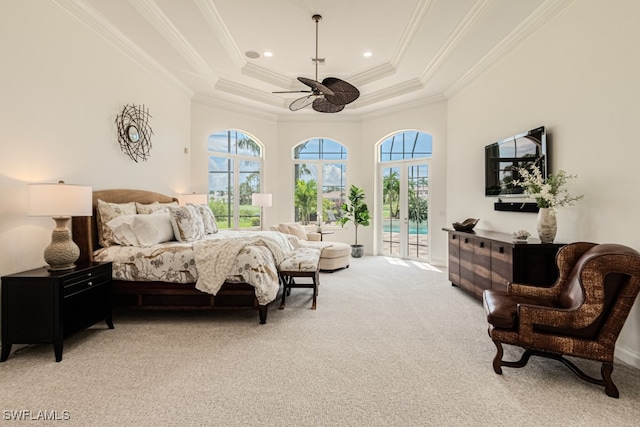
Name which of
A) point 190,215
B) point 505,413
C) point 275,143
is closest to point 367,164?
point 275,143

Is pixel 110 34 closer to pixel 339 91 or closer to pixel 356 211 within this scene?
pixel 339 91

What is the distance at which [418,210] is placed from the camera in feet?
22.3

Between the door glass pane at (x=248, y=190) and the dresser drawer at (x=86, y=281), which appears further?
the door glass pane at (x=248, y=190)

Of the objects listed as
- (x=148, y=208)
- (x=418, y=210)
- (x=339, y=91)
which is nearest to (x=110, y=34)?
(x=148, y=208)

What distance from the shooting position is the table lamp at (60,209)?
8.63 ft

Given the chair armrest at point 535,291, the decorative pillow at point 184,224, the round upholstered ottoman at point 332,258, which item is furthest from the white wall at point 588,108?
the decorative pillow at point 184,224

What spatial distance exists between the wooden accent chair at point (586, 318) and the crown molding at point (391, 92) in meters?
4.39

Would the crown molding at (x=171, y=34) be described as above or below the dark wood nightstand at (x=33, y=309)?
above

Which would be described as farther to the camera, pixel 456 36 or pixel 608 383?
pixel 456 36

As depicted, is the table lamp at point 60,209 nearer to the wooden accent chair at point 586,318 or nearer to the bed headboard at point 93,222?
the bed headboard at point 93,222

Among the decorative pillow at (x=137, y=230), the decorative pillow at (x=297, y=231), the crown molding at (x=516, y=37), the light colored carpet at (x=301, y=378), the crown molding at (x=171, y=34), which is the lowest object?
the light colored carpet at (x=301, y=378)

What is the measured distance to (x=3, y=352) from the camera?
253 centimetres

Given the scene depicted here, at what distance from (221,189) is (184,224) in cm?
279

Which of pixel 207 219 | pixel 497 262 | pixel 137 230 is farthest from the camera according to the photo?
pixel 207 219
